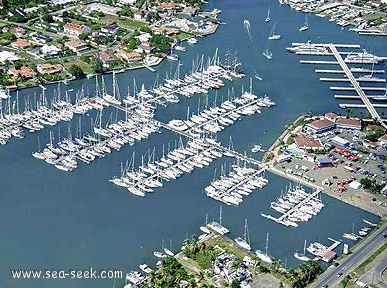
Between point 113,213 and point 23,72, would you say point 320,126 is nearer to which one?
point 113,213

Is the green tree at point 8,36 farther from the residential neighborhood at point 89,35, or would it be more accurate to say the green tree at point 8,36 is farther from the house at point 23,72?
the house at point 23,72

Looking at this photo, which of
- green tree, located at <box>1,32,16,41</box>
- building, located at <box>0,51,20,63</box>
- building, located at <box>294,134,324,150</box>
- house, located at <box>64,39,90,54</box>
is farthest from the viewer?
green tree, located at <box>1,32,16,41</box>

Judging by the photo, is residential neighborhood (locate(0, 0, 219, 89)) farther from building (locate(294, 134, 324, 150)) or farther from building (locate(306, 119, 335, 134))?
building (locate(294, 134, 324, 150))

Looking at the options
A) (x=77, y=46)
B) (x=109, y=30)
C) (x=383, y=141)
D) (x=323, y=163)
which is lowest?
(x=323, y=163)

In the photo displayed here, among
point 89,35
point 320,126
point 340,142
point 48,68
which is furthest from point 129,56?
point 340,142

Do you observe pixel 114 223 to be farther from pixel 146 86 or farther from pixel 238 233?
pixel 146 86

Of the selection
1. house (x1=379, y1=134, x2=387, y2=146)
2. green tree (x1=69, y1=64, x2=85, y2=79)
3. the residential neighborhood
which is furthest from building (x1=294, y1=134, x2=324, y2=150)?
green tree (x1=69, y1=64, x2=85, y2=79)
